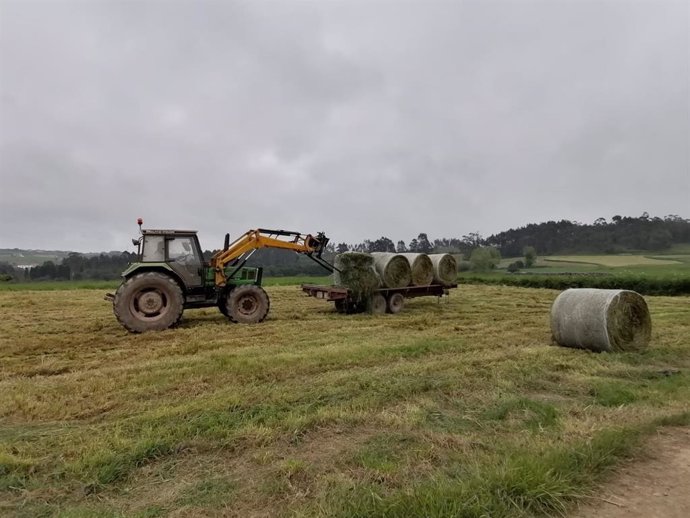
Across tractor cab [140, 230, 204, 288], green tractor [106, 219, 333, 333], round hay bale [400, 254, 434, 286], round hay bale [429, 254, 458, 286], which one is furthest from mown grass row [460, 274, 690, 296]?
tractor cab [140, 230, 204, 288]

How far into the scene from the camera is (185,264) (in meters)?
10.8

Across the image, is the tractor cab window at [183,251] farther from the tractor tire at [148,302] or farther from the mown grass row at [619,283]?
the mown grass row at [619,283]

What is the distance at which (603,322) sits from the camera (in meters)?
7.77

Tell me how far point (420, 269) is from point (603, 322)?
274 inches

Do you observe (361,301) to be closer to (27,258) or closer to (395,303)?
(395,303)

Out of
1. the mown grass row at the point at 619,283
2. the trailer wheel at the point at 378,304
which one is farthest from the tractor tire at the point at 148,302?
the mown grass row at the point at 619,283

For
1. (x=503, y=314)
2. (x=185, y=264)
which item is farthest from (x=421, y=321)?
(x=185, y=264)

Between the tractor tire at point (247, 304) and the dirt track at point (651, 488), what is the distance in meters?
8.38

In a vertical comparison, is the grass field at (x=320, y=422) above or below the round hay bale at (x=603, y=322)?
below

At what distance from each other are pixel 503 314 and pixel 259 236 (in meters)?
6.47

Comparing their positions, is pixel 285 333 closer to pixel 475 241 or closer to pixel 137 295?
pixel 137 295

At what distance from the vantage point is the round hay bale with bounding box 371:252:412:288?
13367 millimetres

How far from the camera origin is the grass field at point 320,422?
3055 mm

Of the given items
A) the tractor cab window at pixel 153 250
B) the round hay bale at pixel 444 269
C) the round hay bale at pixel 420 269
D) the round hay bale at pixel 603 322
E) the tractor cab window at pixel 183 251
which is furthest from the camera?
the round hay bale at pixel 444 269
